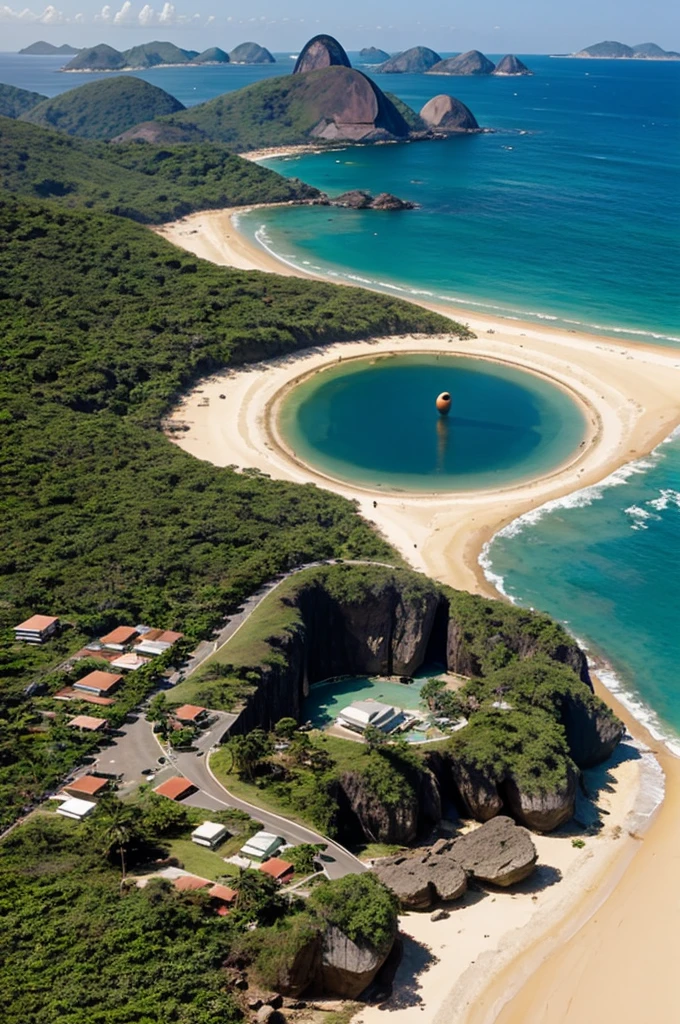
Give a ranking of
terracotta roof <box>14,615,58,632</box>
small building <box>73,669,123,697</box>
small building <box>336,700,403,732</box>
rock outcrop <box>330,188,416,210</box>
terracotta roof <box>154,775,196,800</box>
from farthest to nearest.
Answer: rock outcrop <box>330,188,416,210</box> → terracotta roof <box>14,615,58,632</box> → small building <box>336,700,403,732</box> → small building <box>73,669,123,697</box> → terracotta roof <box>154,775,196,800</box>

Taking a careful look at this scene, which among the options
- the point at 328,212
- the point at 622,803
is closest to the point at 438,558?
the point at 622,803

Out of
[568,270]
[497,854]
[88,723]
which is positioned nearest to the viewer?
[497,854]

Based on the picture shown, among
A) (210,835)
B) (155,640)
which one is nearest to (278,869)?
(210,835)

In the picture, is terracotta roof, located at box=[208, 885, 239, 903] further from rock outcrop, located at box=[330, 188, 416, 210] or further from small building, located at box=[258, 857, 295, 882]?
rock outcrop, located at box=[330, 188, 416, 210]

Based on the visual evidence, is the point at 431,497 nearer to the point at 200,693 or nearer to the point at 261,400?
the point at 261,400

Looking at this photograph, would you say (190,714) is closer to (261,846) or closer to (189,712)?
(189,712)

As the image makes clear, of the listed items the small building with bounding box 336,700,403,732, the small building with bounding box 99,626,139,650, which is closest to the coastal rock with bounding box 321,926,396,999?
the small building with bounding box 336,700,403,732
